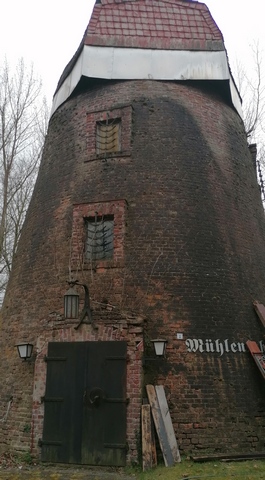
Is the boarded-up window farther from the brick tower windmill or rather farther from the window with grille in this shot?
the window with grille

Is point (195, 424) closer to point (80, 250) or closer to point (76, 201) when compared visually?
point (80, 250)

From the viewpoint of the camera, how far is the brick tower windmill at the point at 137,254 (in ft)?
25.2

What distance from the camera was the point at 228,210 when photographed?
986cm

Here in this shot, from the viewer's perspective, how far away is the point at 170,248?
8.85 m

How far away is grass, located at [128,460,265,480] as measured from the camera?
618 cm

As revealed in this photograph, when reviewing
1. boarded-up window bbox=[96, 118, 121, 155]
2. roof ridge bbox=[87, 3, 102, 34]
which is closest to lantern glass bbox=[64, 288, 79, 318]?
boarded-up window bbox=[96, 118, 121, 155]

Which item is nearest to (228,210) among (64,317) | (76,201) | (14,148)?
(76,201)

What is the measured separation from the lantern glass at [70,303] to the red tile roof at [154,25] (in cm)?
692

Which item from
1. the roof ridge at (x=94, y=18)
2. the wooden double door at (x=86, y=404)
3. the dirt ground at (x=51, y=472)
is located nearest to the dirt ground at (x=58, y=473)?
the dirt ground at (x=51, y=472)

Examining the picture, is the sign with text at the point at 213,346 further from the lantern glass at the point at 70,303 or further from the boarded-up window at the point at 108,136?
the boarded-up window at the point at 108,136

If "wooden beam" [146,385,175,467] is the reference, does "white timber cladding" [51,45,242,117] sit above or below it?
above

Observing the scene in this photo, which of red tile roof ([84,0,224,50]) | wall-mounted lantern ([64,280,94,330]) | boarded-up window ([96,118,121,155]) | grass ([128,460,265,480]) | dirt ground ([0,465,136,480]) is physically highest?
red tile roof ([84,0,224,50])

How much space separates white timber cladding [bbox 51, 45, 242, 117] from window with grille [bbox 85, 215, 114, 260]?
3988 millimetres

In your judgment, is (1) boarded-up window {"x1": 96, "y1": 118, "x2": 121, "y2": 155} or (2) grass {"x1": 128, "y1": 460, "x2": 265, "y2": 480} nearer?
(2) grass {"x1": 128, "y1": 460, "x2": 265, "y2": 480}
